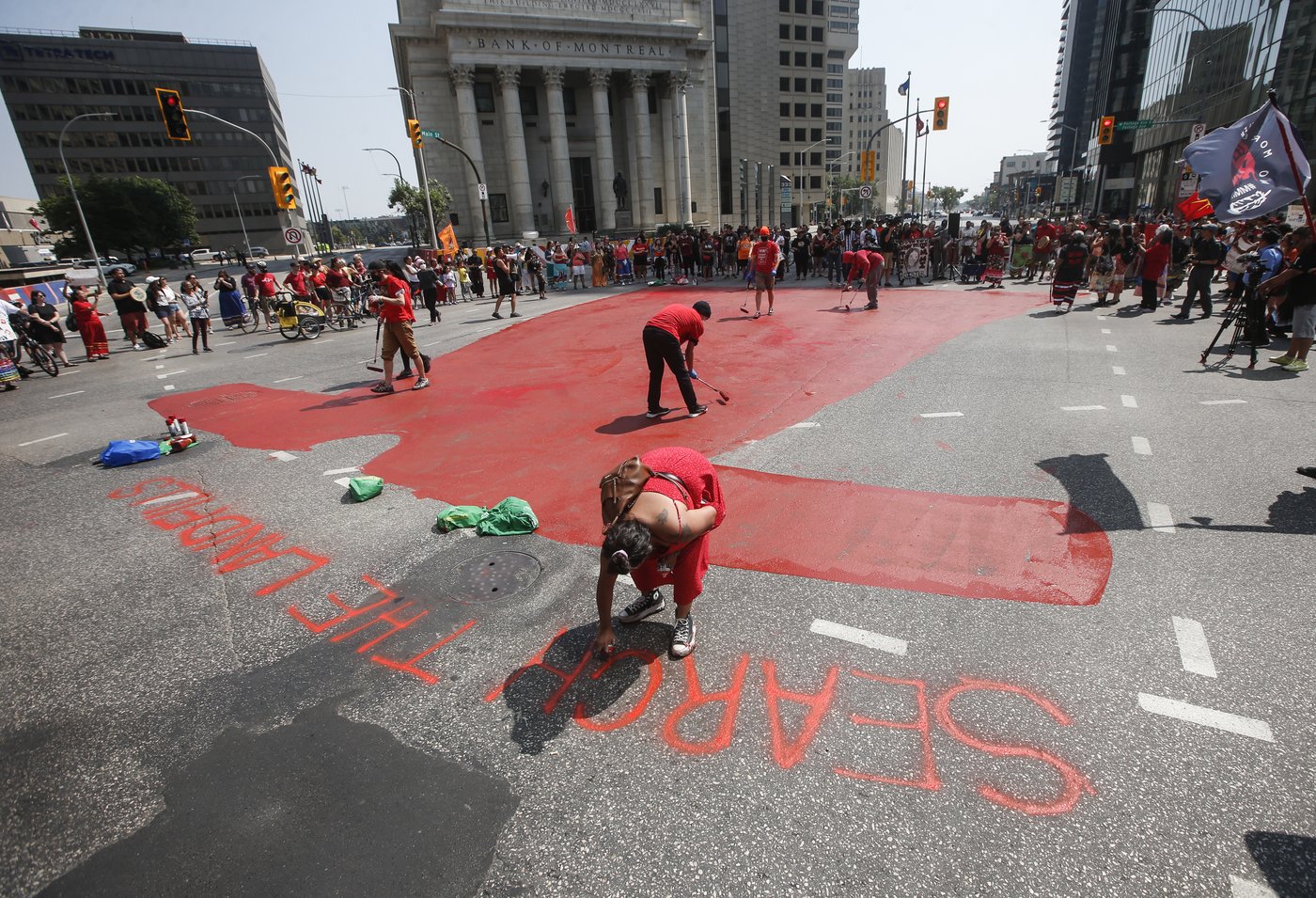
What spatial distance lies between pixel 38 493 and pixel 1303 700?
1089cm

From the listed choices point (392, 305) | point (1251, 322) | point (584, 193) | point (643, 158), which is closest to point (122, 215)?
point (584, 193)

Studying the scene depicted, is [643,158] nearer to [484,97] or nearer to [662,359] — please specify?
[484,97]

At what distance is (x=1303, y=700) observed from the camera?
10.3ft

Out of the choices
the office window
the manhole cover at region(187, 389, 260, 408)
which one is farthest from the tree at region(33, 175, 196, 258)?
the manhole cover at region(187, 389, 260, 408)

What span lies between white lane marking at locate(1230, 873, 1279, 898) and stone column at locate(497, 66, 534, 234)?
53.7m

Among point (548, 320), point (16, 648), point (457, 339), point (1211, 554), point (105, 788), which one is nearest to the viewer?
point (105, 788)

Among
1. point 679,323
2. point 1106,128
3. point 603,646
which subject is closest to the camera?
point 603,646

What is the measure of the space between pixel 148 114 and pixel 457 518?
5036 inches

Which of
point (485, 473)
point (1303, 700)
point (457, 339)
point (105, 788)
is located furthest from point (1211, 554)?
point (457, 339)

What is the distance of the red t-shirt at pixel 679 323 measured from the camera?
7.81 metres

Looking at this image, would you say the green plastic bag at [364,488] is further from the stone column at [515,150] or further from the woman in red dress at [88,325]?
the stone column at [515,150]

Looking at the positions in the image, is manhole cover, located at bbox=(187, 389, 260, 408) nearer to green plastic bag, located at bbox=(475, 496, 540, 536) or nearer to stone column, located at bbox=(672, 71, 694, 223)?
green plastic bag, located at bbox=(475, 496, 540, 536)

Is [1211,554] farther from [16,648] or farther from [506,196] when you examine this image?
[506,196]

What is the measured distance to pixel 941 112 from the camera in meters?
31.3
